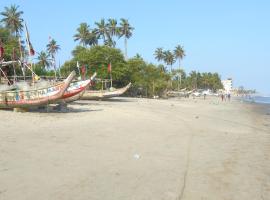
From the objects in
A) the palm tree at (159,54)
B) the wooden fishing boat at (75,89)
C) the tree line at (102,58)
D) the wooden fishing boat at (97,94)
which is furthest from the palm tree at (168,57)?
the wooden fishing boat at (75,89)

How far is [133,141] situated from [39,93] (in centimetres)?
1102

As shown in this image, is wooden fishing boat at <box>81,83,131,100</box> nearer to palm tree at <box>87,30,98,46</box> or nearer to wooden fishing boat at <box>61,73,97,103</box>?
wooden fishing boat at <box>61,73,97,103</box>

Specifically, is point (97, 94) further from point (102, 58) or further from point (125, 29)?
point (125, 29)

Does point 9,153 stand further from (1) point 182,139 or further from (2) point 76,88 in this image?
(2) point 76,88

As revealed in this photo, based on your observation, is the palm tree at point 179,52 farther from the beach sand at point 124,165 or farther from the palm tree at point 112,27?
the beach sand at point 124,165

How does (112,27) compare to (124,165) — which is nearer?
(124,165)

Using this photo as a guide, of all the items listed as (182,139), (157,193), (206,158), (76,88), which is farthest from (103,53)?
(157,193)

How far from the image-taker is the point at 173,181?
333 inches

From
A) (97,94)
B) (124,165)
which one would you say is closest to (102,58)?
(97,94)

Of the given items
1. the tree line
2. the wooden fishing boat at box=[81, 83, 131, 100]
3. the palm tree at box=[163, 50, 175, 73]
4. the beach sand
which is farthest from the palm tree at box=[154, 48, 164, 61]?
the beach sand

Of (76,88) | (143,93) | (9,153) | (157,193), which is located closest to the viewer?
(157,193)

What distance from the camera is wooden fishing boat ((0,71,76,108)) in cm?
2309

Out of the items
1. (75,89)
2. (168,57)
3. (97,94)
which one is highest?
(168,57)

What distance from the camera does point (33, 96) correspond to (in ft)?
75.8
